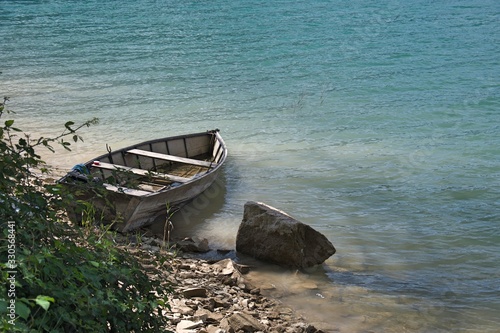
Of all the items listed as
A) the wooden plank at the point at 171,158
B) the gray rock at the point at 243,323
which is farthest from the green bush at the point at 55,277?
the wooden plank at the point at 171,158

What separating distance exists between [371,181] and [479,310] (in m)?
4.59

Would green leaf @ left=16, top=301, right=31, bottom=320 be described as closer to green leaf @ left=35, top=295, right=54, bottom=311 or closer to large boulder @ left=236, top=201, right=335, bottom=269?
green leaf @ left=35, top=295, right=54, bottom=311

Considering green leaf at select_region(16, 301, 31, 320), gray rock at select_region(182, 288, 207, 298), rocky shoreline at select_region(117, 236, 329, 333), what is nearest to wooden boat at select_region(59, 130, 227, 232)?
rocky shoreline at select_region(117, 236, 329, 333)

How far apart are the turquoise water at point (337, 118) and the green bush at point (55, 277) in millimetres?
3651

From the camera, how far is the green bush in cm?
390

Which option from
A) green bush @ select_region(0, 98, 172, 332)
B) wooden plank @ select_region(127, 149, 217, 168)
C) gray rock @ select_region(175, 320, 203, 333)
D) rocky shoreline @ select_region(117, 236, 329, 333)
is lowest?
rocky shoreline @ select_region(117, 236, 329, 333)

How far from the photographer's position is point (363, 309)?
8.20m

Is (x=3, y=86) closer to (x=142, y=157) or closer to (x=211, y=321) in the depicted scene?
(x=142, y=157)

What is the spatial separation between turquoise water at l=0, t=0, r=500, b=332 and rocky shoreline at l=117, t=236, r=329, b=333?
1.57ft

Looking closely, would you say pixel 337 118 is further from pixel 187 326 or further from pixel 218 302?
pixel 187 326

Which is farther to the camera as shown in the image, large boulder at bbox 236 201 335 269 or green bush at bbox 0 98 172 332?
large boulder at bbox 236 201 335 269

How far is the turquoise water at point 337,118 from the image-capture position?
9.09m

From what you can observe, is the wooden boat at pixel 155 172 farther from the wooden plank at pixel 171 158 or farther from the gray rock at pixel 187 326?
the gray rock at pixel 187 326

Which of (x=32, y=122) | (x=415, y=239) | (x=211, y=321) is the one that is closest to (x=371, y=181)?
(x=415, y=239)
